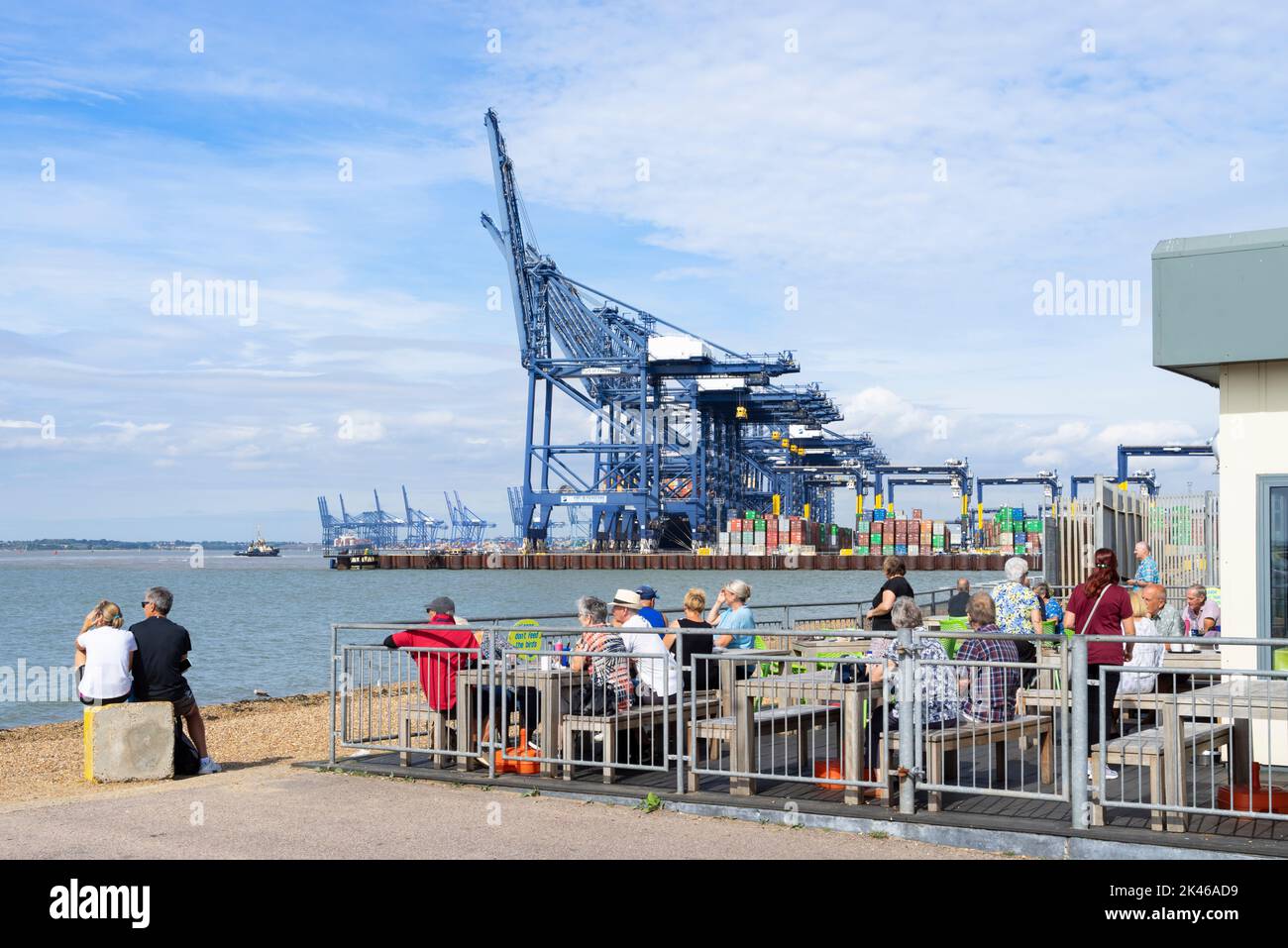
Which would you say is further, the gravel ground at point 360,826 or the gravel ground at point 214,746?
the gravel ground at point 214,746

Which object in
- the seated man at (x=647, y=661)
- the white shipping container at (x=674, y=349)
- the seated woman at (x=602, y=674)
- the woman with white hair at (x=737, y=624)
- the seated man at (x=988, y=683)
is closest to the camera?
the seated man at (x=988, y=683)

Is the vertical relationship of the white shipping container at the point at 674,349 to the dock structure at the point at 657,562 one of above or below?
above

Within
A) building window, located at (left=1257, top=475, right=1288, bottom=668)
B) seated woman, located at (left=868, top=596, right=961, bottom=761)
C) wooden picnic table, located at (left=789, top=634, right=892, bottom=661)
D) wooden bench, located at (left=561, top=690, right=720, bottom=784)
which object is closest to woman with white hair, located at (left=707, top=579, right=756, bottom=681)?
wooden picnic table, located at (left=789, top=634, right=892, bottom=661)

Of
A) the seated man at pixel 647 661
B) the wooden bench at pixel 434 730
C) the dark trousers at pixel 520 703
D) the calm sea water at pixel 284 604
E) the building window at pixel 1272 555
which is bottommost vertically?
the calm sea water at pixel 284 604

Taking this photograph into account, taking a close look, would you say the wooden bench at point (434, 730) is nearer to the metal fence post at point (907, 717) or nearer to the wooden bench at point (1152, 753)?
the metal fence post at point (907, 717)

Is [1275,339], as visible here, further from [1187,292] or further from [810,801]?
[810,801]

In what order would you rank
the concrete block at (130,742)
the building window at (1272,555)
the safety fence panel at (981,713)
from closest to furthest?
the safety fence panel at (981,713), the building window at (1272,555), the concrete block at (130,742)

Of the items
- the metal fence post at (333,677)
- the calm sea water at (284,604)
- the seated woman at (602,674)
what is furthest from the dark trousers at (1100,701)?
the calm sea water at (284,604)

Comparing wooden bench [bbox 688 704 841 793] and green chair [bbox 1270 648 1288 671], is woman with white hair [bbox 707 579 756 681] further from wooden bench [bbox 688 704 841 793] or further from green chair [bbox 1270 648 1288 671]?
green chair [bbox 1270 648 1288 671]

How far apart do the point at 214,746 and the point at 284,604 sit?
52.2 meters

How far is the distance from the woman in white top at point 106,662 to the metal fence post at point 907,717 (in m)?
5.78

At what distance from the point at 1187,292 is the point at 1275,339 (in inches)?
23.5

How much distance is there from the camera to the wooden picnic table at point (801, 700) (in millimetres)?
7754
